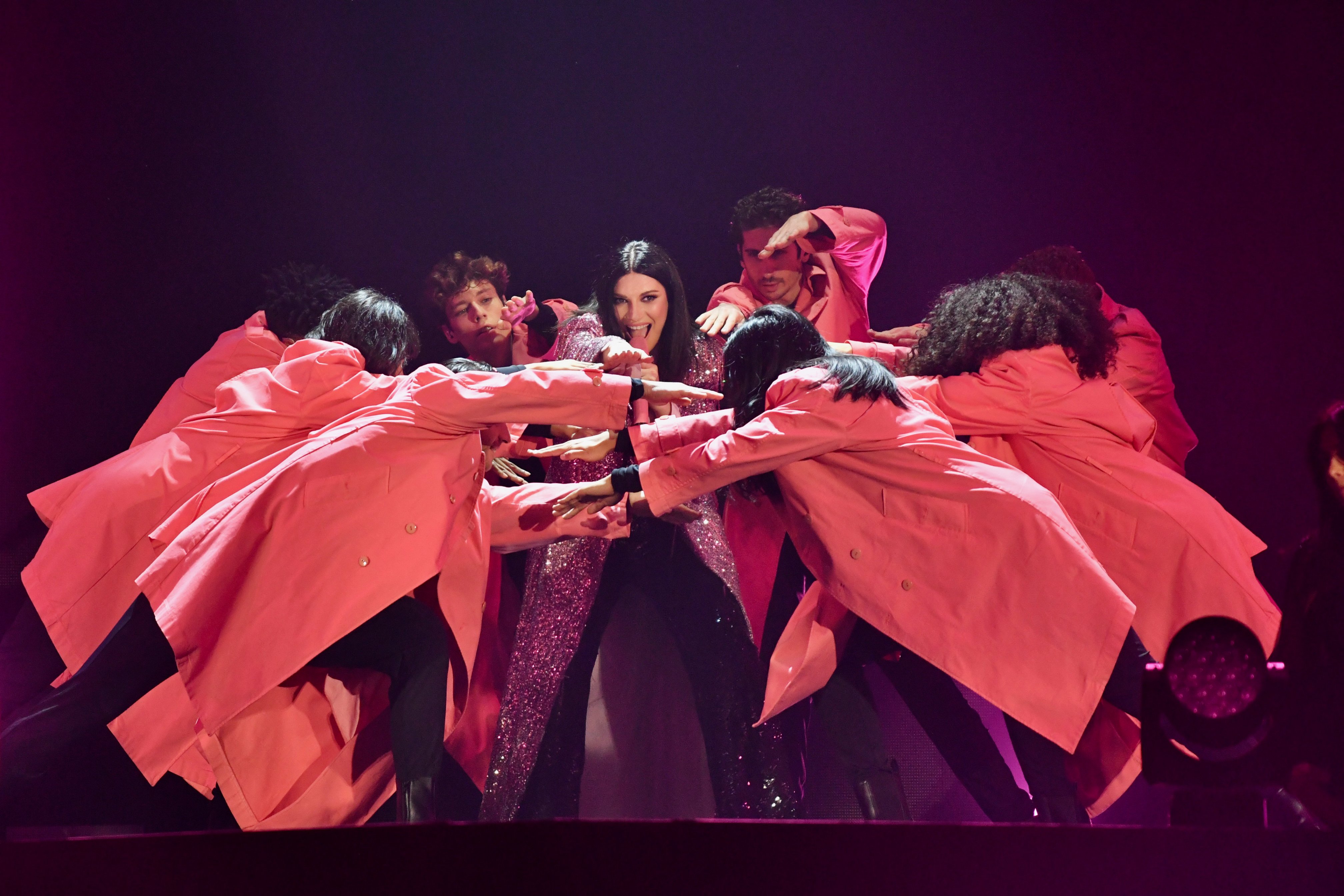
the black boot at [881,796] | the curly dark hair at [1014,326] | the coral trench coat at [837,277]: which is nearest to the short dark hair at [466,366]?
the coral trench coat at [837,277]

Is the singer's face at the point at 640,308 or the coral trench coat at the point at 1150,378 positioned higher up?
the singer's face at the point at 640,308

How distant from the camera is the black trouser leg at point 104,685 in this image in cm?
254

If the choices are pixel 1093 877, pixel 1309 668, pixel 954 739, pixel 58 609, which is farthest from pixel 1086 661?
pixel 58 609

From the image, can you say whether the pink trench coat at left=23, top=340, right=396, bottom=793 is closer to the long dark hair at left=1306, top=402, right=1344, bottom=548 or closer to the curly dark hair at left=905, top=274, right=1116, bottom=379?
A: the curly dark hair at left=905, top=274, right=1116, bottom=379

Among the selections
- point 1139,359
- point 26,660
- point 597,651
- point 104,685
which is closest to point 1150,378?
point 1139,359

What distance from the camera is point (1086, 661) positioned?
2510 mm

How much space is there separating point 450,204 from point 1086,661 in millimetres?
2665

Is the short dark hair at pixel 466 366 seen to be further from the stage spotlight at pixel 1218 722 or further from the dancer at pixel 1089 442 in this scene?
the stage spotlight at pixel 1218 722

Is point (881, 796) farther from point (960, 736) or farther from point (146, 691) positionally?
point (146, 691)

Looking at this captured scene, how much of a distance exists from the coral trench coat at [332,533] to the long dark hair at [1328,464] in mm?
1592

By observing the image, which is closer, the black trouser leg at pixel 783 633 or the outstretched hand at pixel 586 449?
the outstretched hand at pixel 586 449

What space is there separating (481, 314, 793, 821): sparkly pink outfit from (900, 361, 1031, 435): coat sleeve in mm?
766

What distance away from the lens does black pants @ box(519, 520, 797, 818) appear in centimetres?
286

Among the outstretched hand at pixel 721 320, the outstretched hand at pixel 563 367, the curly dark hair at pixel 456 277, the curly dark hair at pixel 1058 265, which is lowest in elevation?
the curly dark hair at pixel 1058 265
